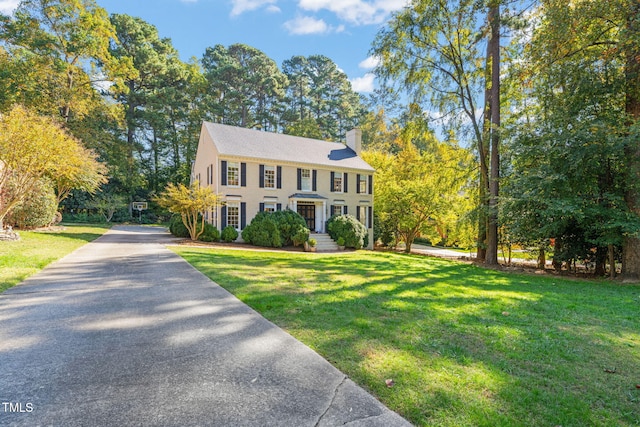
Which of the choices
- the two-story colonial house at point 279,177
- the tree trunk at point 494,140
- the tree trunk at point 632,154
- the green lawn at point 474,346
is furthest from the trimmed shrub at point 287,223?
the tree trunk at point 632,154

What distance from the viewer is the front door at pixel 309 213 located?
64.8ft

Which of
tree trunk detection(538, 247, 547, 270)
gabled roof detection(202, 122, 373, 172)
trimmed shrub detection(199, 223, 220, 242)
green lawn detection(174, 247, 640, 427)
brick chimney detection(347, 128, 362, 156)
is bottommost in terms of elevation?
tree trunk detection(538, 247, 547, 270)

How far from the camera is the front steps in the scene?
17.2m

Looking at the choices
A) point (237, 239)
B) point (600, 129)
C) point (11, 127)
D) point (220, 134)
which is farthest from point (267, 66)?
point (600, 129)

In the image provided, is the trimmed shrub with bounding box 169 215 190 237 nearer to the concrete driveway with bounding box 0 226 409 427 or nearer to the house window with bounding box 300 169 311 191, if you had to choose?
the house window with bounding box 300 169 311 191

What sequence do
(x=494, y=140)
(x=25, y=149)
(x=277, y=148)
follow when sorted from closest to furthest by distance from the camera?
(x=25, y=149) < (x=494, y=140) < (x=277, y=148)

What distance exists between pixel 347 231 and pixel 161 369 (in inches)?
615

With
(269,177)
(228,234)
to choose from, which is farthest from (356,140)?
(228,234)

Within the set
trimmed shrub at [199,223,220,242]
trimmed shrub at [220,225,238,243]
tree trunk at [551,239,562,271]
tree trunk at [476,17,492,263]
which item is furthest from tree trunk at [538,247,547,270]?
trimmed shrub at [199,223,220,242]

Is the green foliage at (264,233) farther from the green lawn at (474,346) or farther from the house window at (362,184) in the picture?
the green lawn at (474,346)

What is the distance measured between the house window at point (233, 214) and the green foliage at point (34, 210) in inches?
378

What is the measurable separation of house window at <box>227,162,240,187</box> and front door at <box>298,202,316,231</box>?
4403 mm

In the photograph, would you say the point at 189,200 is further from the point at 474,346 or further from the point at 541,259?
the point at 541,259

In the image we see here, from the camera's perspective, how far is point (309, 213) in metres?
19.9
